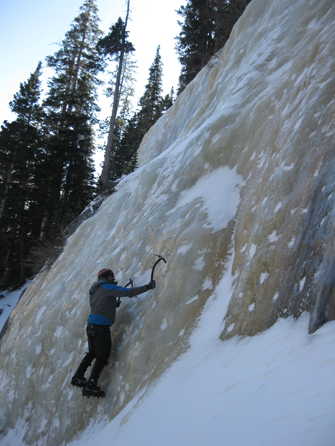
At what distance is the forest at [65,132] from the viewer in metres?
19.8

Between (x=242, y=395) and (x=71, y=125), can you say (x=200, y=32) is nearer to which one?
(x=71, y=125)

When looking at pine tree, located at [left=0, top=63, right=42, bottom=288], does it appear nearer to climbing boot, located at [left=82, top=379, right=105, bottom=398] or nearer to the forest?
the forest

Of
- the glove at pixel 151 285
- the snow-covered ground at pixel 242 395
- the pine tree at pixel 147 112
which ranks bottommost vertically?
the snow-covered ground at pixel 242 395

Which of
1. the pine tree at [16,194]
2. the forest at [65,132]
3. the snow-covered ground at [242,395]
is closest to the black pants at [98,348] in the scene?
the snow-covered ground at [242,395]

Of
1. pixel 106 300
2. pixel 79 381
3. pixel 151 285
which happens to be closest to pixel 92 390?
pixel 79 381

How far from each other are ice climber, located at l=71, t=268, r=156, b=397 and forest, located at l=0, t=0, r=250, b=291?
11.0 m

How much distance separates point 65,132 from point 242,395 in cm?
2402

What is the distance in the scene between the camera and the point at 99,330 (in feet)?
18.6

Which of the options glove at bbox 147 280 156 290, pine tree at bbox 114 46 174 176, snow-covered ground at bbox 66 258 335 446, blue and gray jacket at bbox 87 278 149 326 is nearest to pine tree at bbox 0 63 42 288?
pine tree at bbox 114 46 174 176

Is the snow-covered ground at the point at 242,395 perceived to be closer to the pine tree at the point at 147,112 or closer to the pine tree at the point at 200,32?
the pine tree at the point at 200,32

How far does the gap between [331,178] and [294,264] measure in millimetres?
1019

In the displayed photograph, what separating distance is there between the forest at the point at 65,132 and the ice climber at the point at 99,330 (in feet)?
36.0

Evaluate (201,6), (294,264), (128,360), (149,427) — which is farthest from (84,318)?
(201,6)

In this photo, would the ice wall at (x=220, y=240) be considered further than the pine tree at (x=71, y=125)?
No
